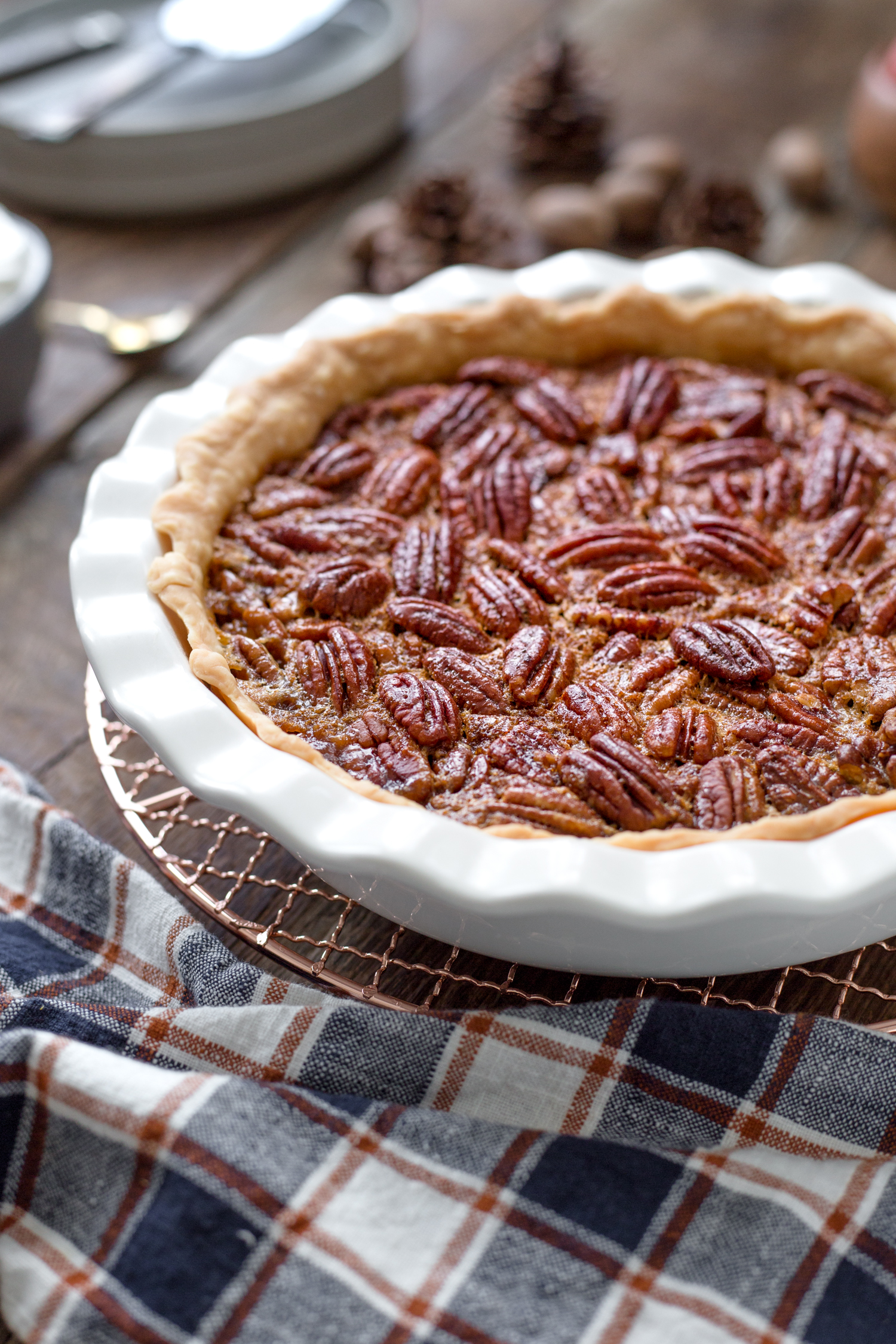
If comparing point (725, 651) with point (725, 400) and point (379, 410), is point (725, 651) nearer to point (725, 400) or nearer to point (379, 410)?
point (725, 400)

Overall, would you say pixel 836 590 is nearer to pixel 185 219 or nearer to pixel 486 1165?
pixel 486 1165

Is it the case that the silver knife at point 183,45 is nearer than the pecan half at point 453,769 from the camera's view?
No

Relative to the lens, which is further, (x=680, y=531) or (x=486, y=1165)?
(x=680, y=531)

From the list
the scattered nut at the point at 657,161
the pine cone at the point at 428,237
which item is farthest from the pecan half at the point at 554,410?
the scattered nut at the point at 657,161

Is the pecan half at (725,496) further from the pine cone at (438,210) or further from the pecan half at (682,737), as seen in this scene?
the pine cone at (438,210)

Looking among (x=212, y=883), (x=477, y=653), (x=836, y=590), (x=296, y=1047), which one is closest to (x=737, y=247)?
(x=836, y=590)

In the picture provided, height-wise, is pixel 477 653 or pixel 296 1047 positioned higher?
pixel 477 653

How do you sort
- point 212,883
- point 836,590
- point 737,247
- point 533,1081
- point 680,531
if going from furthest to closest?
point 737,247
point 680,531
point 836,590
point 212,883
point 533,1081

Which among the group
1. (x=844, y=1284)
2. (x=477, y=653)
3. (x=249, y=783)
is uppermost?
(x=249, y=783)
